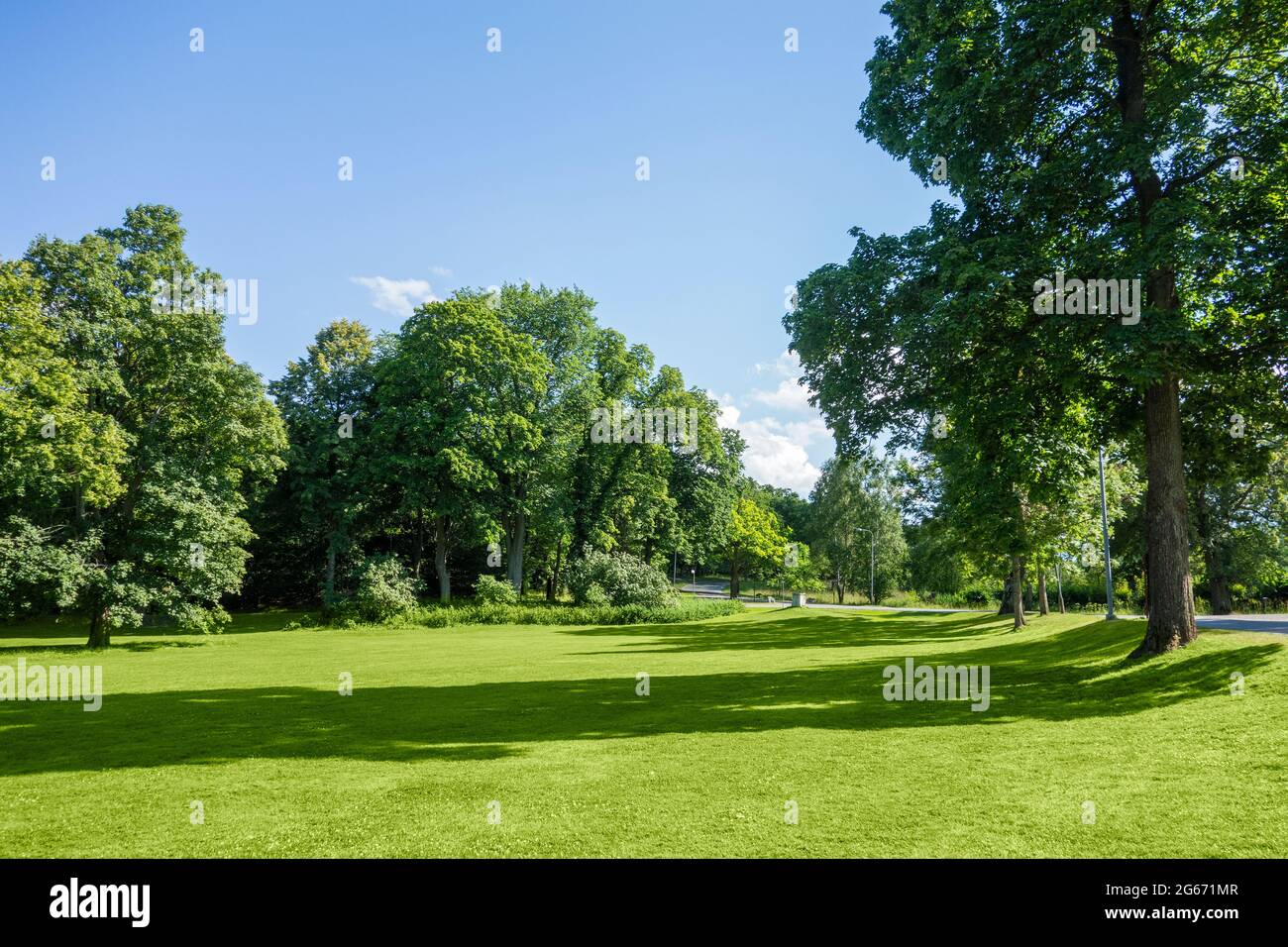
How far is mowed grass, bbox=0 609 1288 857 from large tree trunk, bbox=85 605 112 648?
10.6 meters

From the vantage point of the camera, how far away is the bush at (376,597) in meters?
38.8

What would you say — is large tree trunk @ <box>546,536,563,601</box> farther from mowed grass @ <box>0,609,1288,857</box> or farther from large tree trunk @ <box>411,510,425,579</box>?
mowed grass @ <box>0,609,1288,857</box>

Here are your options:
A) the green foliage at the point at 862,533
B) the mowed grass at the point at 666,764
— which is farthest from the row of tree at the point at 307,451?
the mowed grass at the point at 666,764

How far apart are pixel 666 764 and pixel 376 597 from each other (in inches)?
1332

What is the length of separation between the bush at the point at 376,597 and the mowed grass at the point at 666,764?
1989 centimetres

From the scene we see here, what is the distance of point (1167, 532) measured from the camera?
1445 centimetres

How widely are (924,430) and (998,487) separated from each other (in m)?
2.51

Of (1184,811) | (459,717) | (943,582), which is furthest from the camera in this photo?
(943,582)

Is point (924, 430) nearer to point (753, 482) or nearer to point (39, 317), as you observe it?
point (39, 317)

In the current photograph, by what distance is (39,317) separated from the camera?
978 inches

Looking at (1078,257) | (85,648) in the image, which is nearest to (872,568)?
(1078,257)

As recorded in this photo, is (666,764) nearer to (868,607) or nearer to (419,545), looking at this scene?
(419,545)
